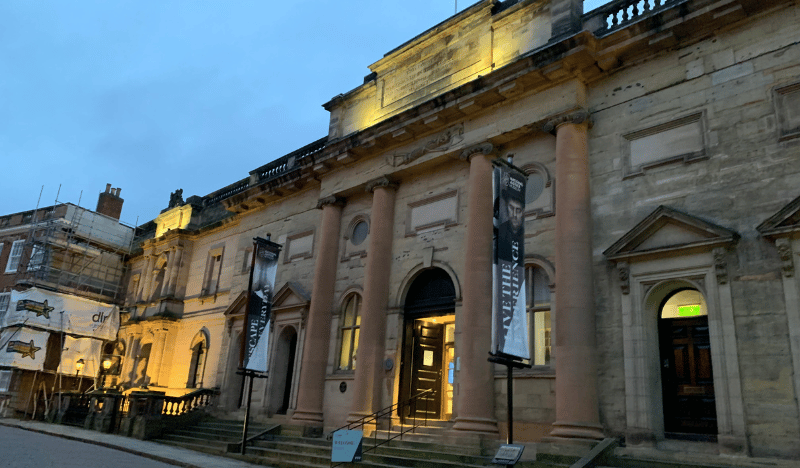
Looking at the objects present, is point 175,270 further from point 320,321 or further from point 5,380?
point 320,321

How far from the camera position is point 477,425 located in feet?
43.4

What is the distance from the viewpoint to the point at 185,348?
25.4 m

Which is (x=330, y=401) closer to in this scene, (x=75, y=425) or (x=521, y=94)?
(x=521, y=94)

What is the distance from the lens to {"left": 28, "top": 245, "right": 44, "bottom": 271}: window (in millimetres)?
30395

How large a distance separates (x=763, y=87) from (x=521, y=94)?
5.23m

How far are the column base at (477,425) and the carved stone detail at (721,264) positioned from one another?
18.1 ft

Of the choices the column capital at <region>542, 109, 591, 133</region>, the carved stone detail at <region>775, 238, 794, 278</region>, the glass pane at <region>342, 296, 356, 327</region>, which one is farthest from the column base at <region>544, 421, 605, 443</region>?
the glass pane at <region>342, 296, 356, 327</region>

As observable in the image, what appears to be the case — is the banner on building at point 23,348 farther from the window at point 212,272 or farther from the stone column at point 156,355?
the window at point 212,272

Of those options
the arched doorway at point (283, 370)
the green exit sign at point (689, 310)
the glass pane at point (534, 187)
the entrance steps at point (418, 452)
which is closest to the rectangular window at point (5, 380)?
the entrance steps at point (418, 452)

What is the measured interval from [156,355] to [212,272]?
4.23 meters

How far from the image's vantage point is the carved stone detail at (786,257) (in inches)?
401

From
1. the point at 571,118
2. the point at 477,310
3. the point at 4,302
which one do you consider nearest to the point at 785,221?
the point at 571,118

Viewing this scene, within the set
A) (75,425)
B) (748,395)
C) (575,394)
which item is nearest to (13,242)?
(75,425)

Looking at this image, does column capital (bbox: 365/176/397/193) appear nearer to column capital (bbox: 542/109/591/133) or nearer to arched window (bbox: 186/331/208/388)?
column capital (bbox: 542/109/591/133)
